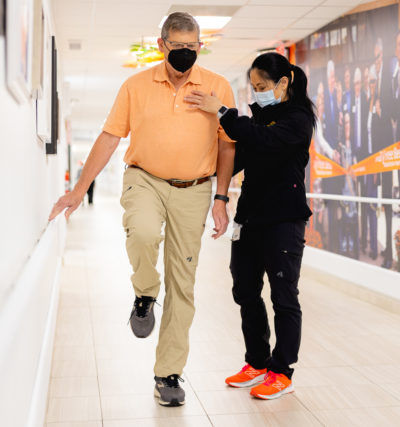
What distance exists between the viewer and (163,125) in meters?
2.59

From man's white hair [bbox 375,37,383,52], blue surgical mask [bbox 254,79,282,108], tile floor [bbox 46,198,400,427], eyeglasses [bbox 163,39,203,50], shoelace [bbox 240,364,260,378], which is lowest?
tile floor [bbox 46,198,400,427]

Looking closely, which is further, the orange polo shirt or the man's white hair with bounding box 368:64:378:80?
the man's white hair with bounding box 368:64:378:80

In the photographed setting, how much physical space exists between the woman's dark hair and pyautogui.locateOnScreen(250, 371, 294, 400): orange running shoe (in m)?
1.10

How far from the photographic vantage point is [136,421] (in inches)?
99.3

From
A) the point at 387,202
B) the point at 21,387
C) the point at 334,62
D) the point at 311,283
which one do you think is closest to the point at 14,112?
the point at 21,387

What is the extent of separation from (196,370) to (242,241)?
2.50ft

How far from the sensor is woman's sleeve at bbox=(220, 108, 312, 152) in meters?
2.59

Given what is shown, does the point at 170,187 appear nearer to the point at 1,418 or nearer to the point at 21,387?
the point at 21,387

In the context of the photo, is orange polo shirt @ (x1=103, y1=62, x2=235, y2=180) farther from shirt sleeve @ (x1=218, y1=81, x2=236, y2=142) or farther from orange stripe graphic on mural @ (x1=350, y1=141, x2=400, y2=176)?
orange stripe graphic on mural @ (x1=350, y1=141, x2=400, y2=176)

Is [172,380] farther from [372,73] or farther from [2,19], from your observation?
[372,73]

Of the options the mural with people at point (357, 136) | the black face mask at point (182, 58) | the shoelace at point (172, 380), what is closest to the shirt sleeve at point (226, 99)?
the black face mask at point (182, 58)

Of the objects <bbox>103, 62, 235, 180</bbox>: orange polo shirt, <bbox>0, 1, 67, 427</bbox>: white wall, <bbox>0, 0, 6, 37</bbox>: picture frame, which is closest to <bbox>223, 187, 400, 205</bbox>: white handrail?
<bbox>103, 62, 235, 180</bbox>: orange polo shirt

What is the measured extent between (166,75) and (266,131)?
452 mm

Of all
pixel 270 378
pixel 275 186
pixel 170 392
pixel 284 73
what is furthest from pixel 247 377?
pixel 284 73
